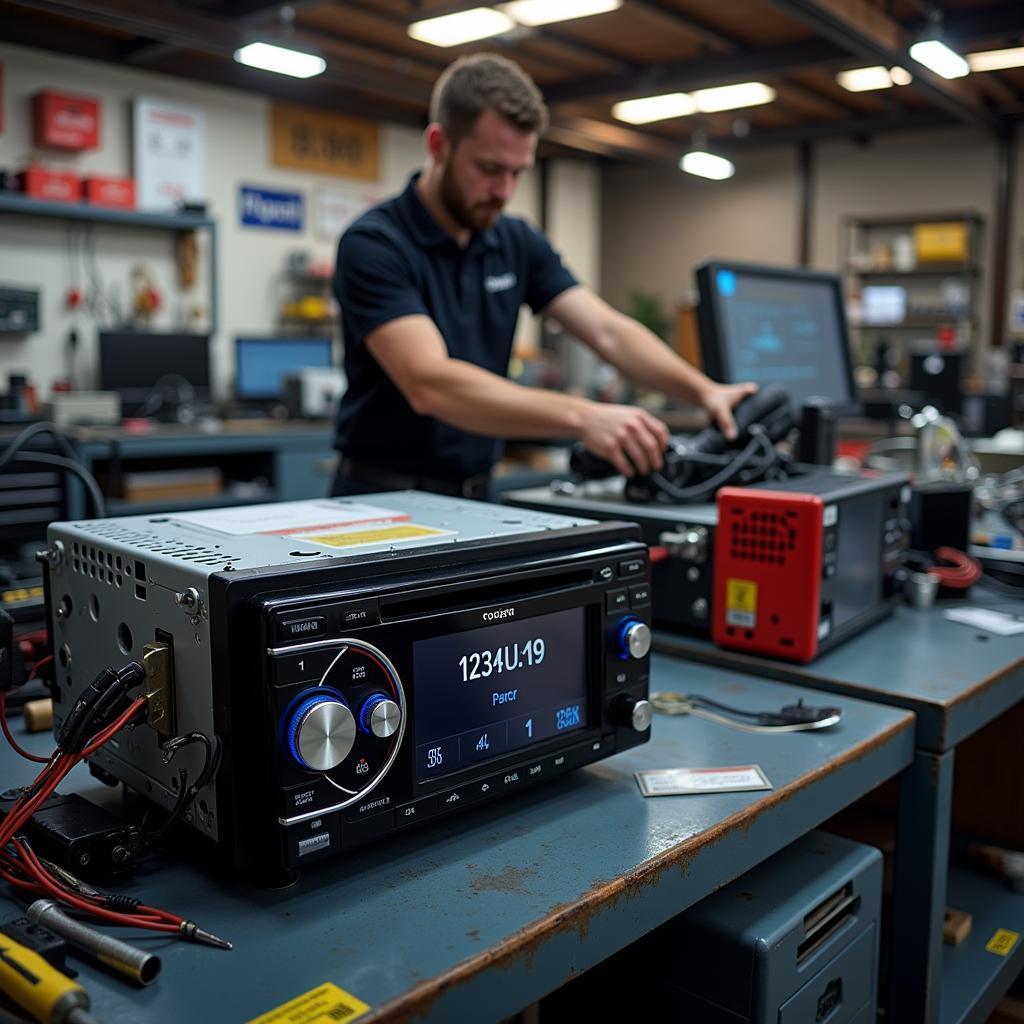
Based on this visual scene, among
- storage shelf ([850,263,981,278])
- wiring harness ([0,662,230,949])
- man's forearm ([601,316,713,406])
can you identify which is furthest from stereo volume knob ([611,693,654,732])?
storage shelf ([850,263,981,278])

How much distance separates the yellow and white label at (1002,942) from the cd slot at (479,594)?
40.1 inches

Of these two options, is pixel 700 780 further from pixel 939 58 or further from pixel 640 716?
pixel 939 58

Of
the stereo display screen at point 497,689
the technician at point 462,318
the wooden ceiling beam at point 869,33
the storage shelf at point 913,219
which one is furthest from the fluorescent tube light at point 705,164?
the stereo display screen at point 497,689

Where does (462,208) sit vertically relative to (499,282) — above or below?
above

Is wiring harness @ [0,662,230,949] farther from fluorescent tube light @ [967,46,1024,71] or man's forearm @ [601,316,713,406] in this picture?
fluorescent tube light @ [967,46,1024,71]

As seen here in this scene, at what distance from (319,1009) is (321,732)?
165 mm

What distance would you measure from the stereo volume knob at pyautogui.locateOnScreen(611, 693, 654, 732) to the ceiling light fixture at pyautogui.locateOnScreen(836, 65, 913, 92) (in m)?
5.77

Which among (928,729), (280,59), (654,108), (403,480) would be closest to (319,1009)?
(928,729)

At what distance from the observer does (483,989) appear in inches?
25.1

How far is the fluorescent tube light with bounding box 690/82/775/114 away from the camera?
Result: 6.12 m

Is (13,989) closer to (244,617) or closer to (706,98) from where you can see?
(244,617)

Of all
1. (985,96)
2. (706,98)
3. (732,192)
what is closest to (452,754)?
(706,98)

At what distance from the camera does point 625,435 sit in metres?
1.37

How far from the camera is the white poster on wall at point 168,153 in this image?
5180 millimetres
